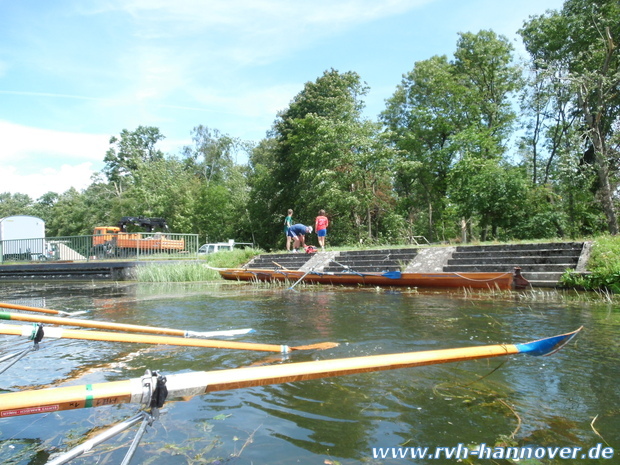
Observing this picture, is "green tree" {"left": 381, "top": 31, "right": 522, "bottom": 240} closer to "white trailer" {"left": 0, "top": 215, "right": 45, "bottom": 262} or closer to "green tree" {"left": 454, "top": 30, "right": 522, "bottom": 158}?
"green tree" {"left": 454, "top": 30, "right": 522, "bottom": 158}

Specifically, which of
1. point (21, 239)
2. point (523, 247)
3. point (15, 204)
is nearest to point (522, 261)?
point (523, 247)

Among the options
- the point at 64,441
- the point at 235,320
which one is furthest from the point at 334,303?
the point at 64,441

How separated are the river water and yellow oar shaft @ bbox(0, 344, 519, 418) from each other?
605 millimetres

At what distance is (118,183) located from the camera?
176 ft

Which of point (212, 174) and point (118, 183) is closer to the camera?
point (212, 174)

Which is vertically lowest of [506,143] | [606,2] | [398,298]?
[398,298]

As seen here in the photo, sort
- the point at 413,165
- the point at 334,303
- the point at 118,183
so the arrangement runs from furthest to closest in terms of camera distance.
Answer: the point at 118,183, the point at 413,165, the point at 334,303

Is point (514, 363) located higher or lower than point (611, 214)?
lower

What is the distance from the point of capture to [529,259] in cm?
1061

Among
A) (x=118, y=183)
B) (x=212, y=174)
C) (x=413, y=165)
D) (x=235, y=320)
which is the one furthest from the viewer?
(x=118, y=183)

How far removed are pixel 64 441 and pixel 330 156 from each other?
70.3 feet

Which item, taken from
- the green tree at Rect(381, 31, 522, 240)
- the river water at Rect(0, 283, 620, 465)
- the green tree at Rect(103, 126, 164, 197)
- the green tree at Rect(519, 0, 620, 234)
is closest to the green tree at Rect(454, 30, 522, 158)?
the green tree at Rect(381, 31, 522, 240)

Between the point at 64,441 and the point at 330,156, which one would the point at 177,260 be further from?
the point at 64,441

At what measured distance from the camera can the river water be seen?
2424mm
